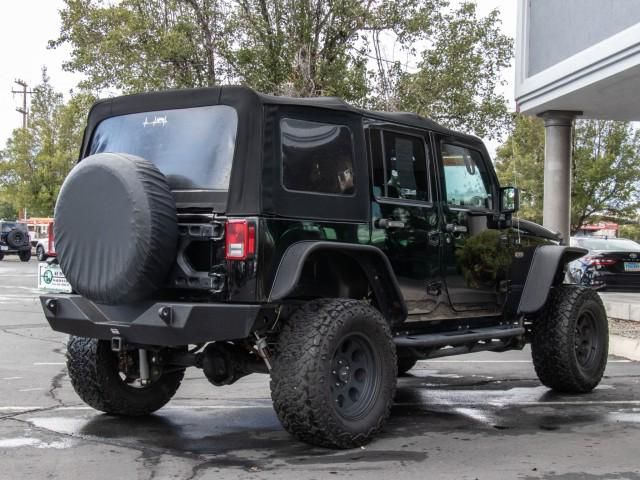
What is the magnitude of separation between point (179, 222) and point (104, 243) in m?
0.46

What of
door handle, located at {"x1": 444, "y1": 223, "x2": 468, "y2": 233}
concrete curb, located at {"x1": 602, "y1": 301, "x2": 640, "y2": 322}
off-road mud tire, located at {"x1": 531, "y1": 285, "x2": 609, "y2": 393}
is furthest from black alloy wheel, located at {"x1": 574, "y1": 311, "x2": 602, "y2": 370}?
concrete curb, located at {"x1": 602, "y1": 301, "x2": 640, "y2": 322}

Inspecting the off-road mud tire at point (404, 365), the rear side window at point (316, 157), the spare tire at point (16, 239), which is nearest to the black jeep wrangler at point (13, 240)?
the spare tire at point (16, 239)

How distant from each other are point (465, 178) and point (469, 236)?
1.71 feet

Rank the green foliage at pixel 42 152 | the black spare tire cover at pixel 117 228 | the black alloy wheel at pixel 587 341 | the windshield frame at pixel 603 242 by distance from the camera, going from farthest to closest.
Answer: the green foliage at pixel 42 152 < the windshield frame at pixel 603 242 < the black alloy wheel at pixel 587 341 < the black spare tire cover at pixel 117 228

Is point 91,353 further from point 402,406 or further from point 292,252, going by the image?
point 402,406

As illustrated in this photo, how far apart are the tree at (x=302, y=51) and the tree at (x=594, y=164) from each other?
37.4 ft

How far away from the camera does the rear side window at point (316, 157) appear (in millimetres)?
5285

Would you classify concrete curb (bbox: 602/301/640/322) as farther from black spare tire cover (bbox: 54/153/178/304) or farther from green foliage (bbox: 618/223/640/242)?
green foliage (bbox: 618/223/640/242)

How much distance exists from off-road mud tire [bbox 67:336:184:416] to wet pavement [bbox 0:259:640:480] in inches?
4.5

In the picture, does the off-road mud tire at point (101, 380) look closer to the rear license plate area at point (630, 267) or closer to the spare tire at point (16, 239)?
the rear license plate area at point (630, 267)

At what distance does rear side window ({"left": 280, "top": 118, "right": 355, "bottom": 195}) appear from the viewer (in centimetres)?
529

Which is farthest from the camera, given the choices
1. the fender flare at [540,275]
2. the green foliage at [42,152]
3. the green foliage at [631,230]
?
the green foliage at [42,152]

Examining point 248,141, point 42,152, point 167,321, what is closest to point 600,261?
point 248,141

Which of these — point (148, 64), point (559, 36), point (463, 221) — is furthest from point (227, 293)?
point (148, 64)
